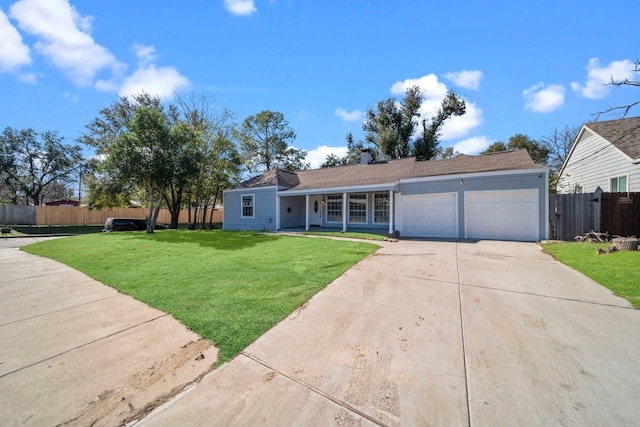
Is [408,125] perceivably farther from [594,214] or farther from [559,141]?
[594,214]

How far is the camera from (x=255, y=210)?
17.4 meters

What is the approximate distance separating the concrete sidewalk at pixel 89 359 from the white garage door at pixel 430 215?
11.4 metres

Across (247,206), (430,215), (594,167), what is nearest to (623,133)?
(594,167)

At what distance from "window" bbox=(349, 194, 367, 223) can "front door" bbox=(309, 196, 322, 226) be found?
2262 millimetres

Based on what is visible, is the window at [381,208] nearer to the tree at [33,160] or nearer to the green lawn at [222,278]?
the green lawn at [222,278]

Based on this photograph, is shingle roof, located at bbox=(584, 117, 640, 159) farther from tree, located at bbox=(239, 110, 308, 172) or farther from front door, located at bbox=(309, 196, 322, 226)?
tree, located at bbox=(239, 110, 308, 172)

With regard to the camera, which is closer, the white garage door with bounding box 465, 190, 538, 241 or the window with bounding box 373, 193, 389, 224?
the white garage door with bounding box 465, 190, 538, 241

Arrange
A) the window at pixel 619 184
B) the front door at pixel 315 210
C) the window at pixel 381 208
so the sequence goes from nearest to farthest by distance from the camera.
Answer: the window at pixel 619 184
the window at pixel 381 208
the front door at pixel 315 210

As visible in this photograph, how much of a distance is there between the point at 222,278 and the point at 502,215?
36.9 ft

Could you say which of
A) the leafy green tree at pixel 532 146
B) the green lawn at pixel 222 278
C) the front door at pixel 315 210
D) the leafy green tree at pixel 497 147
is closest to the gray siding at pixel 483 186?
the green lawn at pixel 222 278

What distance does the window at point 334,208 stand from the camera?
53.0ft

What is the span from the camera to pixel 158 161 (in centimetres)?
1483

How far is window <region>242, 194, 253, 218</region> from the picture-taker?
1772 centimetres

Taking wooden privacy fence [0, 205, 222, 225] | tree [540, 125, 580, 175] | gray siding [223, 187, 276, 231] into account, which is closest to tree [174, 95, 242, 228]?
gray siding [223, 187, 276, 231]
